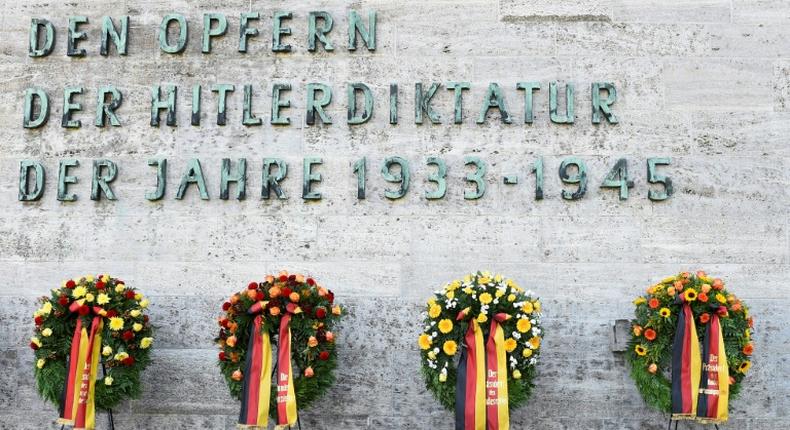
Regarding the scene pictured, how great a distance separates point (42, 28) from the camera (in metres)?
8.61

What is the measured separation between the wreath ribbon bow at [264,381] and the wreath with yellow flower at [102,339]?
3.18ft

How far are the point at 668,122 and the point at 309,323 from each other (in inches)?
146

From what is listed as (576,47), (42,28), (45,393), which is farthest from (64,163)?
(576,47)

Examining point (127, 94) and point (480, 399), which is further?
point (127, 94)

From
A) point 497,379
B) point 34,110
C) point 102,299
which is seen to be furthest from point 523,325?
point 34,110

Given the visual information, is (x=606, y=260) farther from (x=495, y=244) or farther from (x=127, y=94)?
(x=127, y=94)

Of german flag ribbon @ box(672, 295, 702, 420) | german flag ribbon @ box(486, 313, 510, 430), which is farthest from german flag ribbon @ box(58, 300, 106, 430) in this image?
german flag ribbon @ box(672, 295, 702, 420)

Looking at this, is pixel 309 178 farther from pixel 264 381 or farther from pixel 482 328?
pixel 482 328

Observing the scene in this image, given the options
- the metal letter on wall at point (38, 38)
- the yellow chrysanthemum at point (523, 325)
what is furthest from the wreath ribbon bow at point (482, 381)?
the metal letter on wall at point (38, 38)

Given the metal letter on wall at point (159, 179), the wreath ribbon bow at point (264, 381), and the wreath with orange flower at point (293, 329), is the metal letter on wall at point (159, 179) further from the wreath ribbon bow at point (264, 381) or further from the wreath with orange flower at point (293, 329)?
the wreath ribbon bow at point (264, 381)

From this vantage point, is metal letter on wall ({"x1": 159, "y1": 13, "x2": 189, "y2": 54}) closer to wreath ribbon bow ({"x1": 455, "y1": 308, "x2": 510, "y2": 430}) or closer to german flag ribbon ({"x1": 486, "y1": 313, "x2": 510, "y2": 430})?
wreath ribbon bow ({"x1": 455, "y1": 308, "x2": 510, "y2": 430})

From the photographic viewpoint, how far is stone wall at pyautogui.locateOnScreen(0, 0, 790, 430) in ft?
25.7

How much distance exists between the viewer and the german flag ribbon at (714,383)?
22.7ft

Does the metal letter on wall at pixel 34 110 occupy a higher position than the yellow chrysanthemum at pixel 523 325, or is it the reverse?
the metal letter on wall at pixel 34 110
